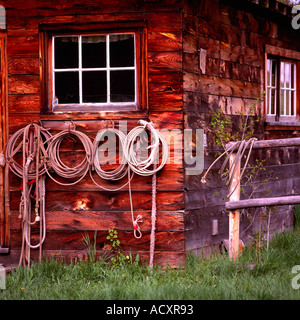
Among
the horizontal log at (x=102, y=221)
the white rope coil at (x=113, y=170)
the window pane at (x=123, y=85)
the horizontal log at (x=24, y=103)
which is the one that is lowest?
the horizontal log at (x=102, y=221)

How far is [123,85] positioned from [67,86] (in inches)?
26.1

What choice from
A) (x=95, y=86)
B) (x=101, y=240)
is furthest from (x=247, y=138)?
(x=101, y=240)

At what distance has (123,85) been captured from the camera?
6.27m

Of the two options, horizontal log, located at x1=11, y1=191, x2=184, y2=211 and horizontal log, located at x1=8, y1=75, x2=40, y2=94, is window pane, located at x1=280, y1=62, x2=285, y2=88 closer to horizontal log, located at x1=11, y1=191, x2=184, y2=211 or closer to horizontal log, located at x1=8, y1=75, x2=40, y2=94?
horizontal log, located at x1=11, y1=191, x2=184, y2=211

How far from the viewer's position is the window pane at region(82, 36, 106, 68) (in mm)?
6289

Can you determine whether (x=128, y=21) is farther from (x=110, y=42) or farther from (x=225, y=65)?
(x=225, y=65)

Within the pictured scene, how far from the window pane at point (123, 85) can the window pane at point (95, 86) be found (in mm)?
105

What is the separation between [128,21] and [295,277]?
3229 millimetres

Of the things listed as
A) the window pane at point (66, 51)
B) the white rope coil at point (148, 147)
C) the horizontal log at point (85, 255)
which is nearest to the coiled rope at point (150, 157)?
the white rope coil at point (148, 147)

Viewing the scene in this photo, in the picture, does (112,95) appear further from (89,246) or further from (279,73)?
(279,73)

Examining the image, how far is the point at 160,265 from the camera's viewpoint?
19.7 ft

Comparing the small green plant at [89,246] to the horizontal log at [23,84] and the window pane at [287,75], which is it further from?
the window pane at [287,75]

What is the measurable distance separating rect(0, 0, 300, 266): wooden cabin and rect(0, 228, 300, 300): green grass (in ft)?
1.04

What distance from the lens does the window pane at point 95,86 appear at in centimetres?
632
